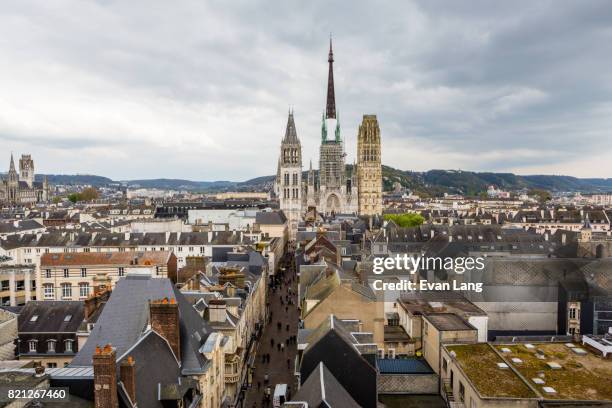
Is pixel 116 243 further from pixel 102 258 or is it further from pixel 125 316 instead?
pixel 125 316

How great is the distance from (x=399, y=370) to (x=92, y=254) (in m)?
40.7

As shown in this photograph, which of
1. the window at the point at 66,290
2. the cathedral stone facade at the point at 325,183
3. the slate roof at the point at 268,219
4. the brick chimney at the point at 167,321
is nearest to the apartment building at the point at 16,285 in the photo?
the window at the point at 66,290

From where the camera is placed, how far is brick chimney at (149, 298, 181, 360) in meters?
22.5

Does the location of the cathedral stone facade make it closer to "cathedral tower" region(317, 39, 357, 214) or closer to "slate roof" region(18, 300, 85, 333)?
"cathedral tower" region(317, 39, 357, 214)

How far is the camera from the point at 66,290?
57156mm

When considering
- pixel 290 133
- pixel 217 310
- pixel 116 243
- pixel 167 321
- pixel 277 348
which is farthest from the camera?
pixel 290 133

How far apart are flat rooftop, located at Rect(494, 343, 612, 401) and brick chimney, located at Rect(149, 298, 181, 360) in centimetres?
1746

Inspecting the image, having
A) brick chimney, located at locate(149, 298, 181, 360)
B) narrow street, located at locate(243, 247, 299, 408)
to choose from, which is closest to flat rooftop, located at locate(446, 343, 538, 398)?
narrow street, located at locate(243, 247, 299, 408)

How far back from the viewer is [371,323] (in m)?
36.7

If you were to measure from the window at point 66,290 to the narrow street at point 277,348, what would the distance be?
22.4 m

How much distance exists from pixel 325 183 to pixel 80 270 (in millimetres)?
130398

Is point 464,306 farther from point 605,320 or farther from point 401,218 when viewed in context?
point 401,218

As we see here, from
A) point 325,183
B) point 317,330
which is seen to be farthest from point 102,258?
point 325,183

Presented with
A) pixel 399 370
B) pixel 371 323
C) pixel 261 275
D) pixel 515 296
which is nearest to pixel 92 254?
pixel 261 275
